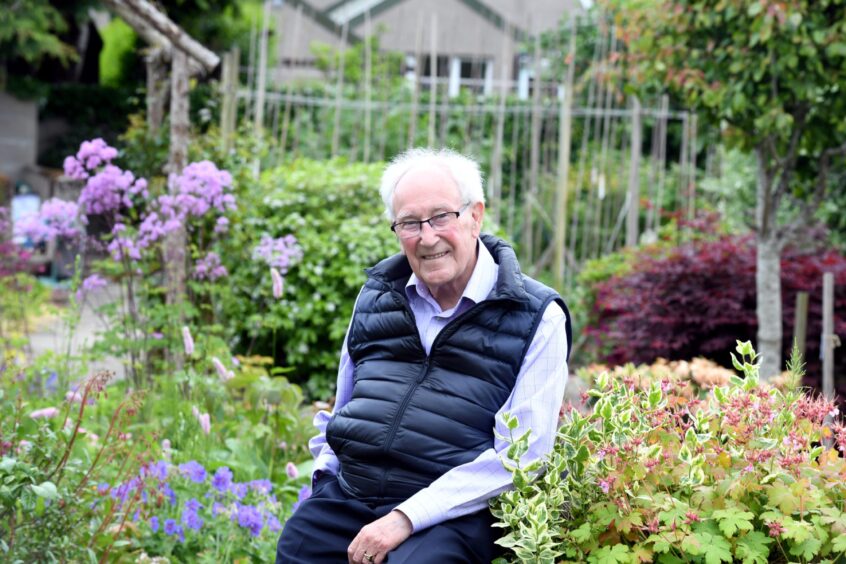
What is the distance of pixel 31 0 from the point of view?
583 inches

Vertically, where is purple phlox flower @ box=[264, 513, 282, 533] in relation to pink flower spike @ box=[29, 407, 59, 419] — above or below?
below

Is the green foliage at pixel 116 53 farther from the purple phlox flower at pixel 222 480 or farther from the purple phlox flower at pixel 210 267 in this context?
the purple phlox flower at pixel 222 480

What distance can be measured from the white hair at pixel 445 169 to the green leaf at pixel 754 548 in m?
1.09

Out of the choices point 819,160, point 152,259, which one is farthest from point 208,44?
point 819,160

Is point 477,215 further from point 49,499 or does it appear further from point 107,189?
point 107,189

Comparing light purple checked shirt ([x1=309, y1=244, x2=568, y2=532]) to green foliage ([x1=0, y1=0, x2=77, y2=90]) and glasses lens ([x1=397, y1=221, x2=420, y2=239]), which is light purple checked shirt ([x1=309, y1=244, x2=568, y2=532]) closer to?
glasses lens ([x1=397, y1=221, x2=420, y2=239])

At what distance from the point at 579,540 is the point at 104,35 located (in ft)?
62.7

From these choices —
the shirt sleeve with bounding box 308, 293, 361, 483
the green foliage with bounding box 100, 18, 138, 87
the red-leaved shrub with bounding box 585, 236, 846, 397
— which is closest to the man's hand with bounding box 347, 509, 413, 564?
the shirt sleeve with bounding box 308, 293, 361, 483

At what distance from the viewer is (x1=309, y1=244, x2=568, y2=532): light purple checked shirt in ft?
8.10

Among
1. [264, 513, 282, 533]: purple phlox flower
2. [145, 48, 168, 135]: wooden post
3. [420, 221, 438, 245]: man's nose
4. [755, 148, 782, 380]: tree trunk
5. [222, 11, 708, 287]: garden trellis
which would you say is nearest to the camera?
[420, 221, 438, 245]: man's nose

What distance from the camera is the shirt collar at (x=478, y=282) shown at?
2.72 meters

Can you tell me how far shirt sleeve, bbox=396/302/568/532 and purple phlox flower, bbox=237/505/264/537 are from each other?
103 cm

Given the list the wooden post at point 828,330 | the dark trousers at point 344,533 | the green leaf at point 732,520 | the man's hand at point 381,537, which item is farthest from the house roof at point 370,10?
the green leaf at point 732,520

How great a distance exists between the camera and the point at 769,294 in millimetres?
5750
